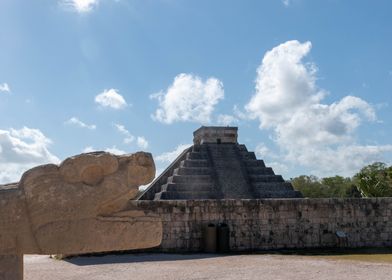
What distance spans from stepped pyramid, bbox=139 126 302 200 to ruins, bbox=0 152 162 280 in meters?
19.6

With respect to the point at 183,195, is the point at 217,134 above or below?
above

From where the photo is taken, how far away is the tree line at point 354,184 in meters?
43.8

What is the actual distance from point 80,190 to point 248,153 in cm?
2950

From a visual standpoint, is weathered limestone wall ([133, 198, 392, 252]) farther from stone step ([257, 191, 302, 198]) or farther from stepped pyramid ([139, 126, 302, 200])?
stone step ([257, 191, 302, 198])

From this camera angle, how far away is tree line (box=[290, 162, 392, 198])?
43844 millimetres

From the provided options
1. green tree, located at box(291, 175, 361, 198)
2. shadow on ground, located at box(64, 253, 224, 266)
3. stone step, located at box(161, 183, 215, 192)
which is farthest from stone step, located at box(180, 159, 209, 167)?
green tree, located at box(291, 175, 361, 198)

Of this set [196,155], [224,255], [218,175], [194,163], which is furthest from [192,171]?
[224,255]

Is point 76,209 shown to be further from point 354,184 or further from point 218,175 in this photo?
point 354,184

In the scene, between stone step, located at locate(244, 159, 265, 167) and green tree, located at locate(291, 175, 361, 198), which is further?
green tree, located at locate(291, 175, 361, 198)

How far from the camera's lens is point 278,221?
16422 millimetres

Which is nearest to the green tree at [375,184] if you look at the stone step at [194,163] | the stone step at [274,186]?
the stone step at [274,186]

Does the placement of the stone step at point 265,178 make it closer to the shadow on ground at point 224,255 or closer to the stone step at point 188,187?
the stone step at point 188,187

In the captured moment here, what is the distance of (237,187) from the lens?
93.5 feet

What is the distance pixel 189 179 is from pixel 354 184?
134 ft
